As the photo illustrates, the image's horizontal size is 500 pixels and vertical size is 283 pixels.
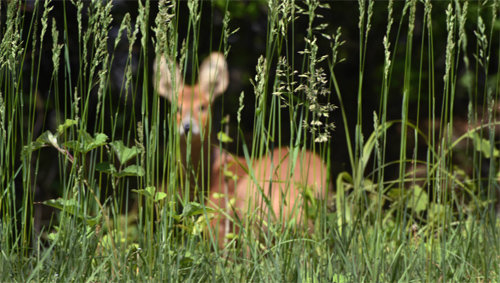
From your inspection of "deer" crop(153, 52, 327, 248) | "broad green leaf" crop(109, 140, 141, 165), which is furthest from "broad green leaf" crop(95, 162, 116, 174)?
"deer" crop(153, 52, 327, 248)

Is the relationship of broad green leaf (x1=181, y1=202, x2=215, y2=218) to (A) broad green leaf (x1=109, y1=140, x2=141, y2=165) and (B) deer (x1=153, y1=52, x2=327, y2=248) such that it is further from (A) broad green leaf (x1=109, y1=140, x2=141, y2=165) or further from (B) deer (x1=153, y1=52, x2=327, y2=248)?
(A) broad green leaf (x1=109, y1=140, x2=141, y2=165)

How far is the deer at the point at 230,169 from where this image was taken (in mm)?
1289

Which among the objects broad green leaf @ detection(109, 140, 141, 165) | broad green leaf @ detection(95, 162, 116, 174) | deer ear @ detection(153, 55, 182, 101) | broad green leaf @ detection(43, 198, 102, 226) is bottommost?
broad green leaf @ detection(43, 198, 102, 226)

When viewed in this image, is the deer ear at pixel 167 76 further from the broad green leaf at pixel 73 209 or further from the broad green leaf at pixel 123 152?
the broad green leaf at pixel 73 209

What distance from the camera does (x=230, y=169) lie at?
2.79m

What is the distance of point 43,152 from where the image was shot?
2557 mm

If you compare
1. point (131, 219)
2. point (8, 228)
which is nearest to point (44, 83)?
point (131, 219)

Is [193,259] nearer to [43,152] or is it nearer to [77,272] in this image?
[77,272]

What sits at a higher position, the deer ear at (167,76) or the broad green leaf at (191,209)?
the deer ear at (167,76)

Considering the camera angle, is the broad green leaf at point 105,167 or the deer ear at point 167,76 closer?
the deer ear at point 167,76

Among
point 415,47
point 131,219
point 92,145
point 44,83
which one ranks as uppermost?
point 415,47

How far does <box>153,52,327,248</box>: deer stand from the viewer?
50.8 inches

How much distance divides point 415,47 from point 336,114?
520 millimetres

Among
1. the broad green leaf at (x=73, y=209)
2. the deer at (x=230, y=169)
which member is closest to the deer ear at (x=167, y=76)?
the deer at (x=230, y=169)
